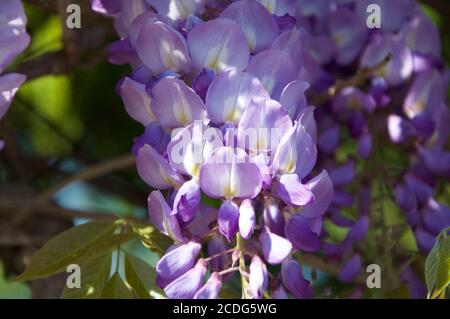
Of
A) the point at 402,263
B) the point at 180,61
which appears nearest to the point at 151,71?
the point at 180,61

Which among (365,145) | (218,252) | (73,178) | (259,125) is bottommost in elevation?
(73,178)

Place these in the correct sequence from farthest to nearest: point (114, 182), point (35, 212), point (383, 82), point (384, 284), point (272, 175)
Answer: point (114, 182), point (35, 212), point (383, 82), point (384, 284), point (272, 175)

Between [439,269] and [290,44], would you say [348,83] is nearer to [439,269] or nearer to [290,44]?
[290,44]

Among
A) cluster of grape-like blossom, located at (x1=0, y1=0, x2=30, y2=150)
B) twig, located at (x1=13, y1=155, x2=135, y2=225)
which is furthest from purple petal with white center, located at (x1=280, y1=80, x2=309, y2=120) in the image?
twig, located at (x1=13, y1=155, x2=135, y2=225)

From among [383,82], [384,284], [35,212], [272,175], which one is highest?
[272,175]

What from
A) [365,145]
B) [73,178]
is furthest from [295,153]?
[73,178]
